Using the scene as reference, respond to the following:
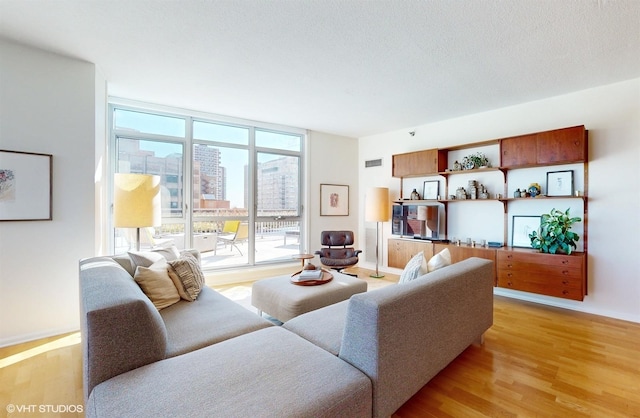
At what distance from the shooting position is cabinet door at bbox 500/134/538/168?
3562 millimetres

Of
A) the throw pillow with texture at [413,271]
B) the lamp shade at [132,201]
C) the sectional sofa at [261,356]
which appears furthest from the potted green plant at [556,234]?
the lamp shade at [132,201]

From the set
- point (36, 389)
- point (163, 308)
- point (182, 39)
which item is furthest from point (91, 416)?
point (182, 39)

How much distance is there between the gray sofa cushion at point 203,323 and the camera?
172cm

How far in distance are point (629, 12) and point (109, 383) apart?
12.9 ft

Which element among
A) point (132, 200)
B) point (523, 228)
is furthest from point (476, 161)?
point (132, 200)

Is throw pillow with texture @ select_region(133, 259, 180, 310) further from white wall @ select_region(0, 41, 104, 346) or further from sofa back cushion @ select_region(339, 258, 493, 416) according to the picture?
sofa back cushion @ select_region(339, 258, 493, 416)

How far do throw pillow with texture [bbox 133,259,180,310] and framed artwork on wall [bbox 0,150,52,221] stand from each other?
1.33m

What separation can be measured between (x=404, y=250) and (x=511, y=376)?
2.71 metres

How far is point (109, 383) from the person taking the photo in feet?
4.16

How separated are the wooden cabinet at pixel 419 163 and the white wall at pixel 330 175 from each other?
1.14 m

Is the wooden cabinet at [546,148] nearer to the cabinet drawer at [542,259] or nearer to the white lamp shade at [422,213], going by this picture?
the cabinet drawer at [542,259]

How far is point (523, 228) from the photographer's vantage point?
3836mm

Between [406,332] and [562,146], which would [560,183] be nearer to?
[562,146]

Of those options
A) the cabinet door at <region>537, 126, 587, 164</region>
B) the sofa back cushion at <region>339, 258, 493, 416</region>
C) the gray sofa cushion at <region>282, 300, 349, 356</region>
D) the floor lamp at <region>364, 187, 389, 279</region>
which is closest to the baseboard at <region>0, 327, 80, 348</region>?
the gray sofa cushion at <region>282, 300, 349, 356</region>
